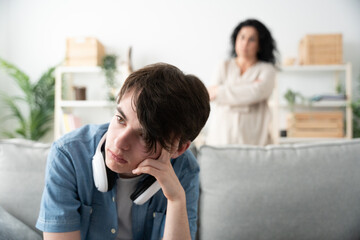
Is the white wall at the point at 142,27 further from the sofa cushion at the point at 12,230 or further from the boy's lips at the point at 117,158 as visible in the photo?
the boy's lips at the point at 117,158

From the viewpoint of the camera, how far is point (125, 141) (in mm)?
754

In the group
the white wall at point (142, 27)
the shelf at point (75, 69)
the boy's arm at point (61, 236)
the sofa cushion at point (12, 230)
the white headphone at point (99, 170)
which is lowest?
the sofa cushion at point (12, 230)

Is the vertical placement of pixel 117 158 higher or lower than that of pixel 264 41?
lower

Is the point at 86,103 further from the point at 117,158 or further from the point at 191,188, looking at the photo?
the point at 117,158

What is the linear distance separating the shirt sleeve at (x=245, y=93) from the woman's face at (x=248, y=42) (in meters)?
0.21

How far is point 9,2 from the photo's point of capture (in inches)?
167

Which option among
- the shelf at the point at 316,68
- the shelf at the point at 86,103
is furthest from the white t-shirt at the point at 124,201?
the shelf at the point at 316,68

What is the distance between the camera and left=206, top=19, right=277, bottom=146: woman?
1.98 metres

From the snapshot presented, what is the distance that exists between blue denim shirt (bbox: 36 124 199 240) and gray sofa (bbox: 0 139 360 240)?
8.7 inches

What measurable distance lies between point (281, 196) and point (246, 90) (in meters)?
0.92

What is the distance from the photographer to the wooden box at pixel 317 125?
12.1ft

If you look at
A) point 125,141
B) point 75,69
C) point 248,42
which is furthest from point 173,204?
point 75,69

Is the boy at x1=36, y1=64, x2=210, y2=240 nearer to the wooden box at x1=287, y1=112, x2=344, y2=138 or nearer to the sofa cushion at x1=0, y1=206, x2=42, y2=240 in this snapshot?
the sofa cushion at x1=0, y1=206, x2=42, y2=240

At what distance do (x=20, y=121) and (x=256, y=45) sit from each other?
10.2 ft
